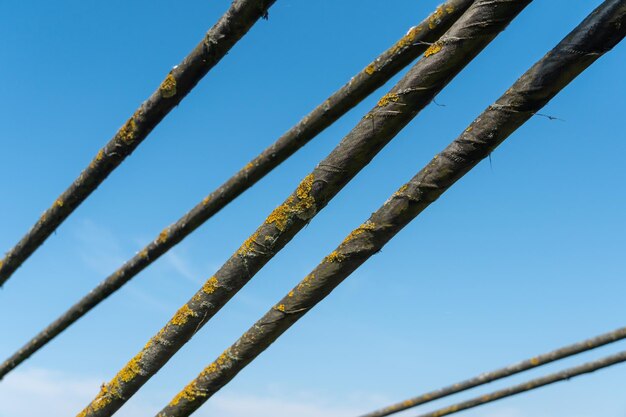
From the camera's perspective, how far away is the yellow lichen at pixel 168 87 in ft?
7.20

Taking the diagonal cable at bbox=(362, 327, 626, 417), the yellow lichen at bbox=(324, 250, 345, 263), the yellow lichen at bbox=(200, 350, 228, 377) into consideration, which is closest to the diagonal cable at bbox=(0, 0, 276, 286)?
the yellow lichen at bbox=(324, 250, 345, 263)

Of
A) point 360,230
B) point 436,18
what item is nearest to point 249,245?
point 360,230

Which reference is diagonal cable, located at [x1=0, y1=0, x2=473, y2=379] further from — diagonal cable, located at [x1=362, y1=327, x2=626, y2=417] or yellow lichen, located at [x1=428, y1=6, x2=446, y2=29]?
diagonal cable, located at [x1=362, y1=327, x2=626, y2=417]

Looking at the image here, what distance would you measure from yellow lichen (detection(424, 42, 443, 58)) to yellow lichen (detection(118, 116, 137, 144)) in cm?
108

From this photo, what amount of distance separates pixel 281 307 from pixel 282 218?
0.42 metres

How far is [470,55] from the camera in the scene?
78.4 inches

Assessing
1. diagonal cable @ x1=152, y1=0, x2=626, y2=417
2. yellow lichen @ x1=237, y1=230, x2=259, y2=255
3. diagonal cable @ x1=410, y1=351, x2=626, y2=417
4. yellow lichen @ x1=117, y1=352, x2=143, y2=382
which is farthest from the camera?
diagonal cable @ x1=410, y1=351, x2=626, y2=417

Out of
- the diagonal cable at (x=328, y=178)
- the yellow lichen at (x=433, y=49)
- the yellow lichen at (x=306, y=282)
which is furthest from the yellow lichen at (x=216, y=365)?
the yellow lichen at (x=433, y=49)

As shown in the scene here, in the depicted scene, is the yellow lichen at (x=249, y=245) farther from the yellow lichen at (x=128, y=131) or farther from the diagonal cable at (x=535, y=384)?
the diagonal cable at (x=535, y=384)

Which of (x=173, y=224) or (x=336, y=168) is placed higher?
(x=173, y=224)

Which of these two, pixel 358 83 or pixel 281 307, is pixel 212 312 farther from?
pixel 358 83

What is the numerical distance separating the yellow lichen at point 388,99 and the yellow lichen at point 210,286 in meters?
1.03

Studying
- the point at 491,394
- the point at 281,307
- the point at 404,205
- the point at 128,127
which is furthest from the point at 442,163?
the point at 491,394

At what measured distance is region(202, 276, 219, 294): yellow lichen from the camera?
2.62m
